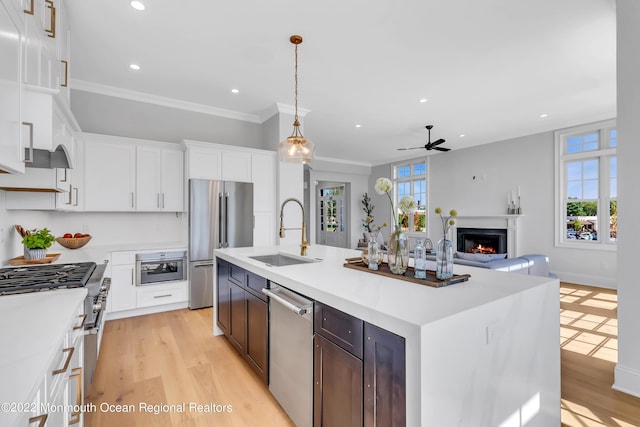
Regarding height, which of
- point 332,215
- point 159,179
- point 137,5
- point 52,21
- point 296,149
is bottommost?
point 332,215

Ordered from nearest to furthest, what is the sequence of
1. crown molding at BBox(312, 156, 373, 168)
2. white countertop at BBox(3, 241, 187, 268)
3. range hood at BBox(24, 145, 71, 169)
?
range hood at BBox(24, 145, 71, 169)
white countertop at BBox(3, 241, 187, 268)
crown molding at BBox(312, 156, 373, 168)

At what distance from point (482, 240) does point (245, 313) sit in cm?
601

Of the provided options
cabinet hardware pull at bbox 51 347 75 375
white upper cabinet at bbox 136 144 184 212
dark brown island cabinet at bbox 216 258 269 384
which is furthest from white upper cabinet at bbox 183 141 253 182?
cabinet hardware pull at bbox 51 347 75 375

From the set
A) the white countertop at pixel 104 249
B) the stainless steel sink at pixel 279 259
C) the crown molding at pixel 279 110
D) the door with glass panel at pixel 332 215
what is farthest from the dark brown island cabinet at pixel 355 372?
the door with glass panel at pixel 332 215

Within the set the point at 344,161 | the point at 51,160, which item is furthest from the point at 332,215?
the point at 51,160

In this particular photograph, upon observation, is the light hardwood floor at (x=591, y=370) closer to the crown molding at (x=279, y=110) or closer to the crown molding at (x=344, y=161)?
the crown molding at (x=279, y=110)

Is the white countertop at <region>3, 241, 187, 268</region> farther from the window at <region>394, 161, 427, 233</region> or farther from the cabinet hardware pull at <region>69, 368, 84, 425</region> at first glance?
the window at <region>394, 161, 427, 233</region>

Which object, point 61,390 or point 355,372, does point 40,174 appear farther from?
point 355,372

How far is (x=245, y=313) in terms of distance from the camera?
2.38m

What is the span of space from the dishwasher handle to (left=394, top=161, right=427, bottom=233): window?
6.39 meters

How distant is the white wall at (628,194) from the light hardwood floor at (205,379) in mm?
247

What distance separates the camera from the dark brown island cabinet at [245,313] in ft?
6.84

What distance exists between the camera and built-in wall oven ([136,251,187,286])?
3697 mm

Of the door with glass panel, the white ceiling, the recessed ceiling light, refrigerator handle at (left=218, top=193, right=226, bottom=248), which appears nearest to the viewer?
the recessed ceiling light
